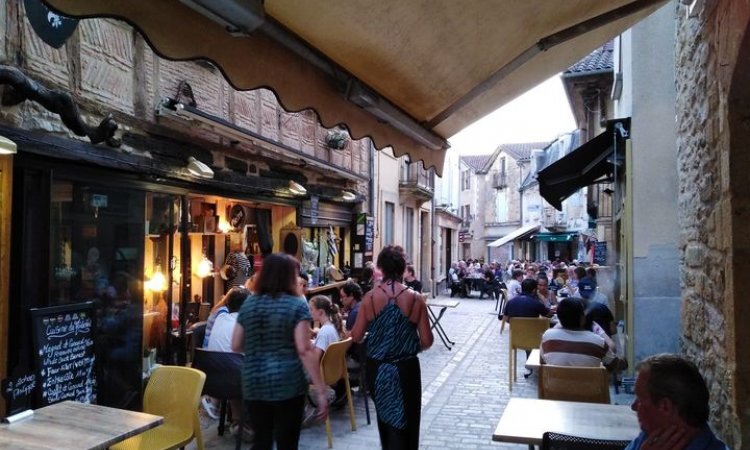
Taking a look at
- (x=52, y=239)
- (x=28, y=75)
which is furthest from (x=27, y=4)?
(x=52, y=239)

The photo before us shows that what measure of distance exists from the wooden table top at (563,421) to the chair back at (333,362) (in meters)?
1.90

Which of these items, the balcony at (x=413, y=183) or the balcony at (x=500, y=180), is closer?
the balcony at (x=413, y=183)

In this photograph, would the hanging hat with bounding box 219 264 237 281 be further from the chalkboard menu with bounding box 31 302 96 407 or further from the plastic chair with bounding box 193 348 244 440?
the chalkboard menu with bounding box 31 302 96 407

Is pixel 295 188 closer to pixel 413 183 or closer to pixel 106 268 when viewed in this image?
pixel 106 268

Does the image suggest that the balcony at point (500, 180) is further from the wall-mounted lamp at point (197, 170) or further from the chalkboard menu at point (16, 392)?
the chalkboard menu at point (16, 392)

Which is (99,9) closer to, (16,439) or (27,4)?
(16,439)

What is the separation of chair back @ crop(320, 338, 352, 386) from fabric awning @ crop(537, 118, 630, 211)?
15.0 ft

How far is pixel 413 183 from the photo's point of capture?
61.5 ft

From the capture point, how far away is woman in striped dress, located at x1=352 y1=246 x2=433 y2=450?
13.1 feet

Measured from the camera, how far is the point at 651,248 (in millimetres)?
7137

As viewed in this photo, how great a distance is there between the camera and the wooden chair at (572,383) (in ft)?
14.3

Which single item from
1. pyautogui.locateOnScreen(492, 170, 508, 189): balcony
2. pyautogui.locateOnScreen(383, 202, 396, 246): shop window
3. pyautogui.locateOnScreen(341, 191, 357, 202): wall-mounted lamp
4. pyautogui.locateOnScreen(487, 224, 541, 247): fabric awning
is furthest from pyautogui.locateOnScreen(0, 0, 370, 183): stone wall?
pyautogui.locateOnScreen(492, 170, 508, 189): balcony

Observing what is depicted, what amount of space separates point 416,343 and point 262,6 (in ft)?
8.69

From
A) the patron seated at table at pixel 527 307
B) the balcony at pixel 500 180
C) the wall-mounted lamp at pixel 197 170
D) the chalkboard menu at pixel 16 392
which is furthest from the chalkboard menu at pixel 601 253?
the balcony at pixel 500 180
